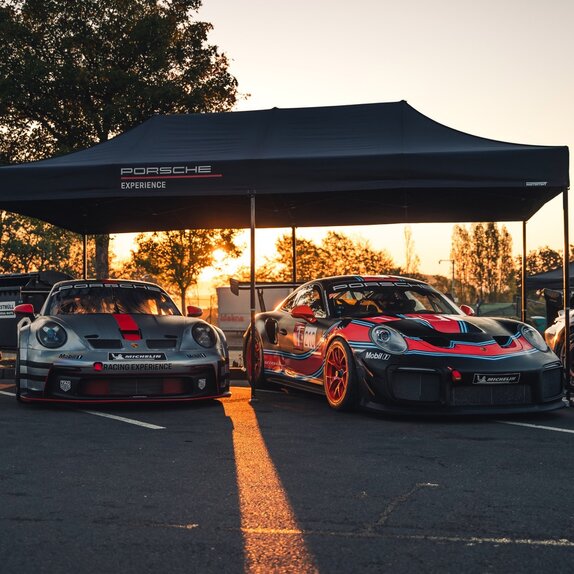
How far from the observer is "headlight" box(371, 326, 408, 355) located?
746 centimetres

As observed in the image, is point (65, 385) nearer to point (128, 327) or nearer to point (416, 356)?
point (128, 327)

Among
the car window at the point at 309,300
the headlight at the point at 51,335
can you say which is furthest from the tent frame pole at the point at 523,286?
the headlight at the point at 51,335

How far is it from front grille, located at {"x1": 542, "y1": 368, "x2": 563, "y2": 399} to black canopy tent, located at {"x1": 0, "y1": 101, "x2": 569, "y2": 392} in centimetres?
180

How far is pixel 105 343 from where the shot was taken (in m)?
8.23

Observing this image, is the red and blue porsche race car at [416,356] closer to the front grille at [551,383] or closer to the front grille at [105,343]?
the front grille at [551,383]

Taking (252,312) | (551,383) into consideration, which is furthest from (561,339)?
(252,312)

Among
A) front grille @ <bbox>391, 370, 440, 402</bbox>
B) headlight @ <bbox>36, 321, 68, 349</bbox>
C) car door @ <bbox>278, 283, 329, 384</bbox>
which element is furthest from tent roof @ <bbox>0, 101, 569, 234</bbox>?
front grille @ <bbox>391, 370, 440, 402</bbox>

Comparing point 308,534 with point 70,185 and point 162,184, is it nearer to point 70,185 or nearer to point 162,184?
point 162,184

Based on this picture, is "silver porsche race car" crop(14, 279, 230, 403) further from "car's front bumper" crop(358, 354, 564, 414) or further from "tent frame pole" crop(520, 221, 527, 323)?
"tent frame pole" crop(520, 221, 527, 323)

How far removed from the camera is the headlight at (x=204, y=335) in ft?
28.5

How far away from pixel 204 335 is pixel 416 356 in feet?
7.87

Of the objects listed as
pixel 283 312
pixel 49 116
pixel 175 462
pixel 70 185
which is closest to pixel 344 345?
pixel 283 312

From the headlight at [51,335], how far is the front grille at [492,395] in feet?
12.1

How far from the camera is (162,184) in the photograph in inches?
378
